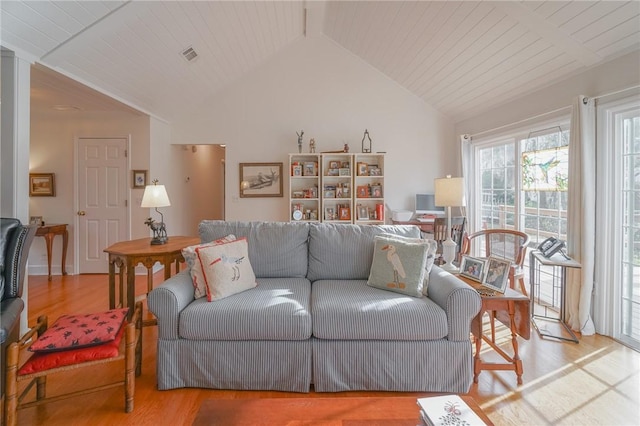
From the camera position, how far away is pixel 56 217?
452cm

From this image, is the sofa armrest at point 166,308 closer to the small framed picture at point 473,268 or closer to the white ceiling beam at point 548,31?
the small framed picture at point 473,268

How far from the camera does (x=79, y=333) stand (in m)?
1.62

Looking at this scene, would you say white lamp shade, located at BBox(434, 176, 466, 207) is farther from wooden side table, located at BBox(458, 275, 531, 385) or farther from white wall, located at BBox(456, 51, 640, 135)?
white wall, located at BBox(456, 51, 640, 135)

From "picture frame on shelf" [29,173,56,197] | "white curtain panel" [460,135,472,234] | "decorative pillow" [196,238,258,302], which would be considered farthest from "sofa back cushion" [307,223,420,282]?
"picture frame on shelf" [29,173,56,197]

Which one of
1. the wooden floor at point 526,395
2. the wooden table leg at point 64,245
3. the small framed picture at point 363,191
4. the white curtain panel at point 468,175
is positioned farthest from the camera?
the small framed picture at point 363,191

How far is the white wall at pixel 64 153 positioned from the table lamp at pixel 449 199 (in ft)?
13.1

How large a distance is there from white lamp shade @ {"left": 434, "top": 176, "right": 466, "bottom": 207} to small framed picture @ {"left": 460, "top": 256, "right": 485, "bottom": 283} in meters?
0.46

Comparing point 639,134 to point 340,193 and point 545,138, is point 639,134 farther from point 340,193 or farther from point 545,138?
point 340,193

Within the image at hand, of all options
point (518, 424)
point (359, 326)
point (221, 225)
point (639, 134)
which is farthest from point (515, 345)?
point (221, 225)

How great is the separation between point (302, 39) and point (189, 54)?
1943 mm

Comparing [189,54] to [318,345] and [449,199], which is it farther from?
[318,345]

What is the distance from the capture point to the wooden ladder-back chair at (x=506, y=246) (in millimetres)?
2729

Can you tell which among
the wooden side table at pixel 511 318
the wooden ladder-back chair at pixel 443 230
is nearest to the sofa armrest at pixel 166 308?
the wooden side table at pixel 511 318

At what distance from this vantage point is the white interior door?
14.8ft
